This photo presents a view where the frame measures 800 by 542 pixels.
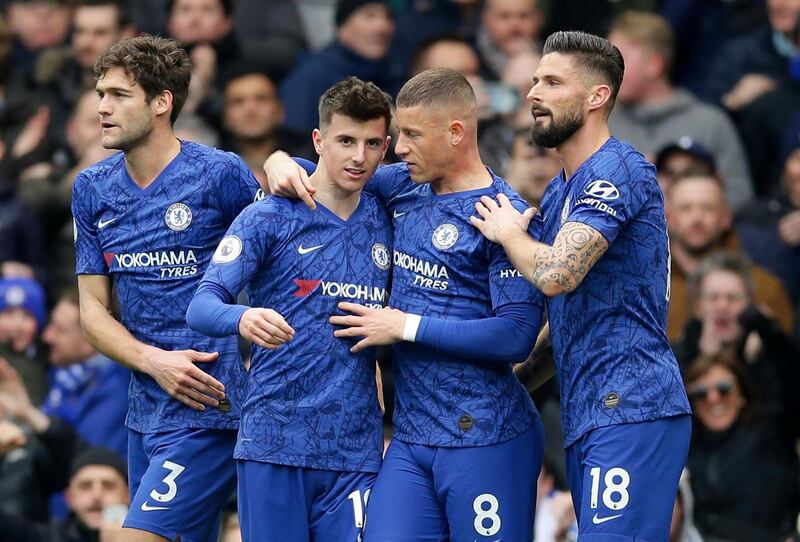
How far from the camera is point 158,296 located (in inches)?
341

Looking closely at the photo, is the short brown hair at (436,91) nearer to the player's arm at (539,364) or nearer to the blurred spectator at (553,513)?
the player's arm at (539,364)

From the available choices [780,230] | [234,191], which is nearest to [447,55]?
[780,230]

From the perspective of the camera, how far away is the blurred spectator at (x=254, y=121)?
13.7m

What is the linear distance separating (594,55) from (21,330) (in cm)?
602

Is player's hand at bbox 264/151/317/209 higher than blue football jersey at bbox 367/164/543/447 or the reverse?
higher

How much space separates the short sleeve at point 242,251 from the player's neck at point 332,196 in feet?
0.82

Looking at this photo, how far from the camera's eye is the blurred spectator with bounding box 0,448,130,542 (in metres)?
11.3

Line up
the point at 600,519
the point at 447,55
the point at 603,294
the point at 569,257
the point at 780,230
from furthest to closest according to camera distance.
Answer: the point at 447,55
the point at 780,230
the point at 603,294
the point at 600,519
the point at 569,257

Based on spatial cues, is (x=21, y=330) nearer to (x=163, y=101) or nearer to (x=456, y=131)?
(x=163, y=101)

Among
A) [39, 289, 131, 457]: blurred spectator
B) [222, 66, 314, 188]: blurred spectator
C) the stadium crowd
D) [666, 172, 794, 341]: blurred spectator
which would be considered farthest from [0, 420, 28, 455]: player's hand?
[666, 172, 794, 341]: blurred spectator

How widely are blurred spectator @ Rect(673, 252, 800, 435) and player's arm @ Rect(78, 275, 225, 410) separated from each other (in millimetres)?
3848

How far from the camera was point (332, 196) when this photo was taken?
840cm

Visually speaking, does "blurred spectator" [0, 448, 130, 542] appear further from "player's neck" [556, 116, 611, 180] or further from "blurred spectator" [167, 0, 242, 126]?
"player's neck" [556, 116, 611, 180]

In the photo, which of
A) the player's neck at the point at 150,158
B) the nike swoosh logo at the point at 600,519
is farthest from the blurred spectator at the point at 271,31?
the nike swoosh logo at the point at 600,519
